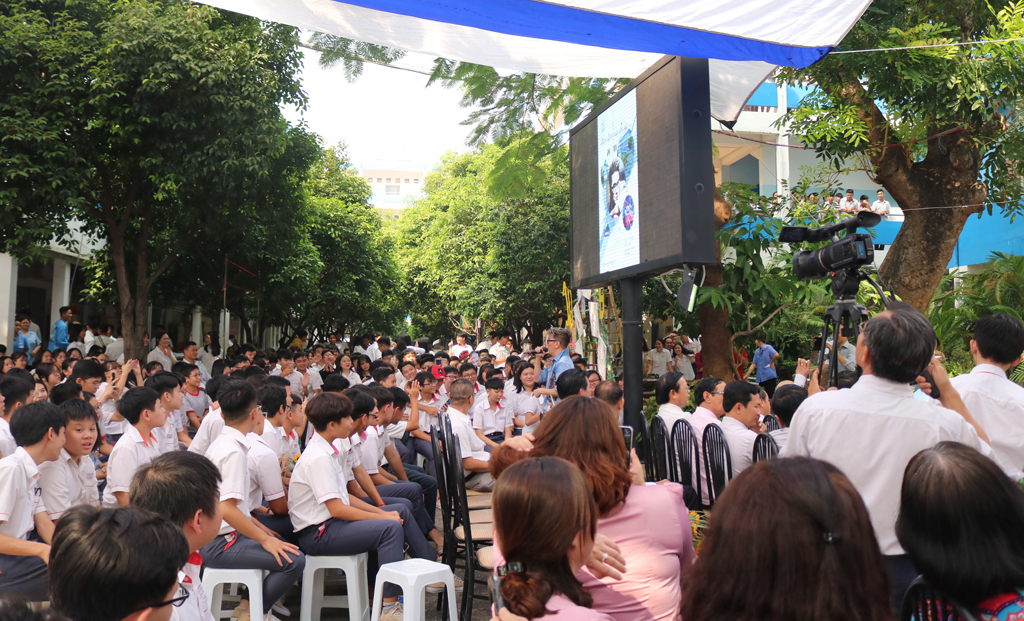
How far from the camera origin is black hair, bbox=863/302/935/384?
2.46m

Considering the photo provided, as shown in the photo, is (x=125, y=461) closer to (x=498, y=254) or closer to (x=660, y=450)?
(x=660, y=450)

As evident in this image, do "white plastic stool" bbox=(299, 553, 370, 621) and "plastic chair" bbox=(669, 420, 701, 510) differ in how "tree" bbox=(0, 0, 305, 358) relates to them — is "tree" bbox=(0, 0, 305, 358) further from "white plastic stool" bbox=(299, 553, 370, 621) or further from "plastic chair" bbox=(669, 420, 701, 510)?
"plastic chair" bbox=(669, 420, 701, 510)

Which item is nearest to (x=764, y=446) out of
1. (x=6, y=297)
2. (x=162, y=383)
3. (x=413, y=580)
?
(x=413, y=580)

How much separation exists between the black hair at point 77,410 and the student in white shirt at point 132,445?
0.33 meters

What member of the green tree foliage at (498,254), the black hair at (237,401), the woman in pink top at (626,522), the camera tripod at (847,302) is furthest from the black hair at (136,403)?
the green tree foliage at (498,254)

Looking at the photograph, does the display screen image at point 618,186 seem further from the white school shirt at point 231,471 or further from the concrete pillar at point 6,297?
the concrete pillar at point 6,297

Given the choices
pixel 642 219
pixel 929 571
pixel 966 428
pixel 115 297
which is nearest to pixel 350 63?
pixel 642 219

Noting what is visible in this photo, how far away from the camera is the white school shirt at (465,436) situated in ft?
18.5

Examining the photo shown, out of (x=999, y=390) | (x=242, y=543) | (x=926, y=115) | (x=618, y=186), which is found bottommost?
(x=242, y=543)

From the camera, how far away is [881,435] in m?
2.48

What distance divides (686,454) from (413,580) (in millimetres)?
2235

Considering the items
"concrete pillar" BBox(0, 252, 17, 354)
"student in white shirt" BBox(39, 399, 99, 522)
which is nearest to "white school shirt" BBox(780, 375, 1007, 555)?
"student in white shirt" BBox(39, 399, 99, 522)

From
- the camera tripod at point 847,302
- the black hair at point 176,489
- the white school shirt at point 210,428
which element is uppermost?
the camera tripod at point 847,302

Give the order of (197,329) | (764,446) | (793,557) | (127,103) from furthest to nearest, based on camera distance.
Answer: (197,329) → (127,103) → (764,446) → (793,557)
